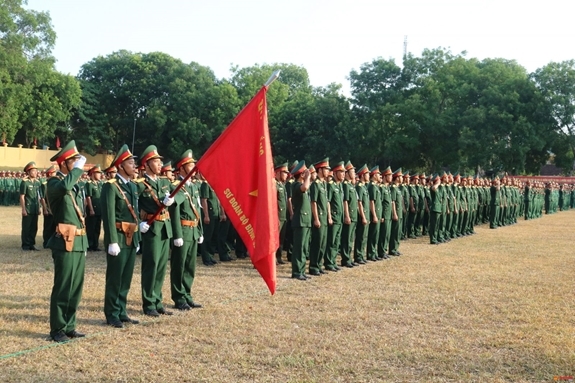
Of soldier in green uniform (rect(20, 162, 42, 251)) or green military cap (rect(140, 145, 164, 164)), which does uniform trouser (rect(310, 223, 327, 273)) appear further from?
soldier in green uniform (rect(20, 162, 42, 251))

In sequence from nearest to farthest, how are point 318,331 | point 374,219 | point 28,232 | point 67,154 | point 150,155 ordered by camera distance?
point 67,154, point 318,331, point 150,155, point 374,219, point 28,232

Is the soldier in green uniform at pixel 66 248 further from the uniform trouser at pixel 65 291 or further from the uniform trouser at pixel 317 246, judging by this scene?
the uniform trouser at pixel 317 246

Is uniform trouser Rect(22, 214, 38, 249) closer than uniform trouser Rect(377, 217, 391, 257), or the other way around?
uniform trouser Rect(377, 217, 391, 257)

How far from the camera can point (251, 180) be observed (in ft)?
18.2

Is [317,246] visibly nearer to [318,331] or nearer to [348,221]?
[348,221]

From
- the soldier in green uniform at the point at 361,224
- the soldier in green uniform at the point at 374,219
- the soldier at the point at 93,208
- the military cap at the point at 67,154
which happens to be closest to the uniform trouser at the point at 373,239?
the soldier in green uniform at the point at 374,219

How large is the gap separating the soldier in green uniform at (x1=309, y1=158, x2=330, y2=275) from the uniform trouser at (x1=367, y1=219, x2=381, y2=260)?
1994 millimetres

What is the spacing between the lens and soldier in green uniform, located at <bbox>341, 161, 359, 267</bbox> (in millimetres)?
11734

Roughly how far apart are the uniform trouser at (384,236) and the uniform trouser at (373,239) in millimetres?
202

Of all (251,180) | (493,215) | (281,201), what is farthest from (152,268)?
(493,215)

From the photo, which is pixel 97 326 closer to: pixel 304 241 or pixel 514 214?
pixel 304 241

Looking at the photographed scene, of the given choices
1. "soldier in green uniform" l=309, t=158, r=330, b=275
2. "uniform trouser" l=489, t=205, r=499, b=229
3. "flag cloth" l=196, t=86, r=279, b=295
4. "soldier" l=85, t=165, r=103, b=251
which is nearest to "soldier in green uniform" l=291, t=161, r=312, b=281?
"soldier in green uniform" l=309, t=158, r=330, b=275

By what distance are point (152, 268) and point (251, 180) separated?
7.55ft

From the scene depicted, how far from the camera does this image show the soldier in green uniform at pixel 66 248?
6.09 meters
